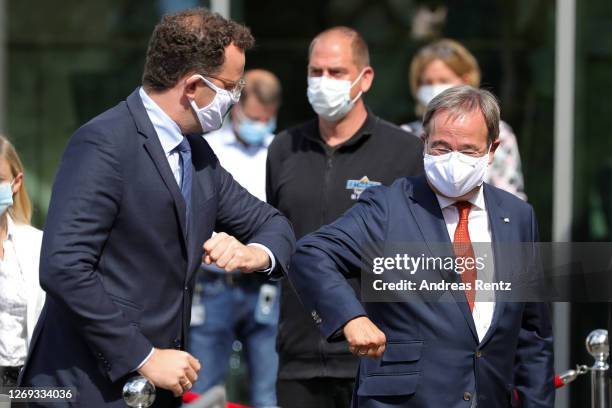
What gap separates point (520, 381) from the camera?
13.5ft

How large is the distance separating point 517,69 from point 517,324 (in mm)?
4210

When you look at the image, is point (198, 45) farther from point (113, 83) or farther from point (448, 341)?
point (113, 83)

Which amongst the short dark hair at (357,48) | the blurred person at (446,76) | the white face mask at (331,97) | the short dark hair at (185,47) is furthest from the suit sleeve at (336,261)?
the blurred person at (446,76)

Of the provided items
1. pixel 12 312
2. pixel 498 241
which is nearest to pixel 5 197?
pixel 12 312

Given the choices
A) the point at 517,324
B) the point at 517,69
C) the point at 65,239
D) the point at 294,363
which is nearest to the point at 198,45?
the point at 65,239

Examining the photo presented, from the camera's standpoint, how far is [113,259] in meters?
3.54

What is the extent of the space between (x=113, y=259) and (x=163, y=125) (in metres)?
0.46

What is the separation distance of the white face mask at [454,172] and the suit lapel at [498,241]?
112 millimetres

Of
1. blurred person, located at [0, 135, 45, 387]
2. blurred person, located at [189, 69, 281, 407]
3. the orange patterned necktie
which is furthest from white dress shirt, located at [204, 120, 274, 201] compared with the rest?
the orange patterned necktie

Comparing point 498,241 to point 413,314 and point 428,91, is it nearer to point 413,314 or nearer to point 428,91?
point 413,314

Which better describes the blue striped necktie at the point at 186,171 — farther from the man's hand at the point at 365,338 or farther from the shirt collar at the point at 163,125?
the man's hand at the point at 365,338

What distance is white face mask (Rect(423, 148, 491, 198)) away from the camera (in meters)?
3.91

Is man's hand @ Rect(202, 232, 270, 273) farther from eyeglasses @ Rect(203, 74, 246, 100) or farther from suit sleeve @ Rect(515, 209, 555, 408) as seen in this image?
suit sleeve @ Rect(515, 209, 555, 408)

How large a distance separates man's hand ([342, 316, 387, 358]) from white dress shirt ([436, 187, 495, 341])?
394mm
